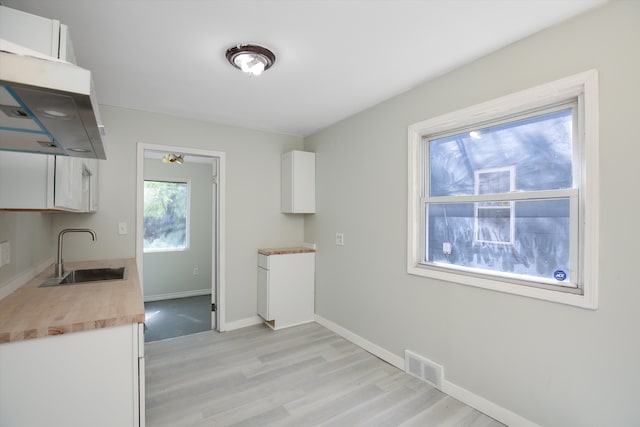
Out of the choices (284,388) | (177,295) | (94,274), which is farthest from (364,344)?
(177,295)

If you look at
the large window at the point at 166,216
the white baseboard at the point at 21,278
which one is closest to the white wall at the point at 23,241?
the white baseboard at the point at 21,278

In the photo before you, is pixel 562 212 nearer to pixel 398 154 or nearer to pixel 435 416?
pixel 398 154

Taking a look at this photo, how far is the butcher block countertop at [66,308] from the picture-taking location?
119cm

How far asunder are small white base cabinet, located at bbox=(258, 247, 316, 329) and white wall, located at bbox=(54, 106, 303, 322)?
23cm

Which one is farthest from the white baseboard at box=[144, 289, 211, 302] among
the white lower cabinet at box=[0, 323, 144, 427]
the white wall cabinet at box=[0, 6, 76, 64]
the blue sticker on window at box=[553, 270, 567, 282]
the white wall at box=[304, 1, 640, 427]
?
the blue sticker on window at box=[553, 270, 567, 282]

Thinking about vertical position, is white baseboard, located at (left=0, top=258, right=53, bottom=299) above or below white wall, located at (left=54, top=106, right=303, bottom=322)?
below

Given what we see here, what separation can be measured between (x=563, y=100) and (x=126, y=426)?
9.15 feet

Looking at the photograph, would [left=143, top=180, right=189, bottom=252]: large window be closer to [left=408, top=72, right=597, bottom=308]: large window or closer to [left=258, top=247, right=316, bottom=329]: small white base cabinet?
[left=258, top=247, right=316, bottom=329]: small white base cabinet

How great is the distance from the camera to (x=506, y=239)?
196 centimetres

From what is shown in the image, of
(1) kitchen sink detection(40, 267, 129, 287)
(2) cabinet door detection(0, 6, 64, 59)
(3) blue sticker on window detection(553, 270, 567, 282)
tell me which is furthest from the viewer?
(1) kitchen sink detection(40, 267, 129, 287)

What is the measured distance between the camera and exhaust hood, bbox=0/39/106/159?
619 mm

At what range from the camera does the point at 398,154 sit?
261 cm

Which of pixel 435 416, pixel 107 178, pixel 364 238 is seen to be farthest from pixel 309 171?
pixel 435 416

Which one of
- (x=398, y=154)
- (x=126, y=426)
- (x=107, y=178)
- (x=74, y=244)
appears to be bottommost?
(x=126, y=426)
